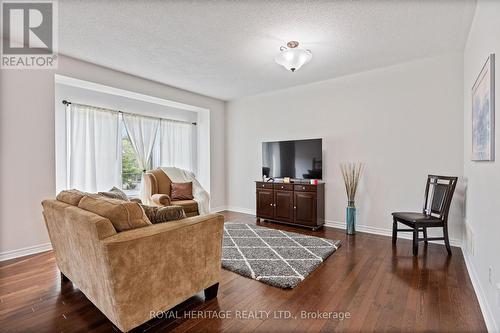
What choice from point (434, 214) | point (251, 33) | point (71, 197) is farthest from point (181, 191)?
point (434, 214)

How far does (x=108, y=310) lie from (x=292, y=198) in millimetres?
3285

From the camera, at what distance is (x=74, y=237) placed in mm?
1778

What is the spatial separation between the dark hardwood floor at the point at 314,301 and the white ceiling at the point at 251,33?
2.59 metres

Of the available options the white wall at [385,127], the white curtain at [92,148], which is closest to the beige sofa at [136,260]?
the white curtain at [92,148]

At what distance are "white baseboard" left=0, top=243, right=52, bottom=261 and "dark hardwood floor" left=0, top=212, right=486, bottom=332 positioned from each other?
0.12m

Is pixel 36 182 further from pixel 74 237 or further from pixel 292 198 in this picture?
pixel 292 198

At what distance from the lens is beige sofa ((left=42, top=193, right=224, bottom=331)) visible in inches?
58.3

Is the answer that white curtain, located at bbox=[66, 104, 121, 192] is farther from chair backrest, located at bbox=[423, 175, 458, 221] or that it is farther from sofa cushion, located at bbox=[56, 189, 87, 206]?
chair backrest, located at bbox=[423, 175, 458, 221]

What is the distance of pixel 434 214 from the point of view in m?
3.28

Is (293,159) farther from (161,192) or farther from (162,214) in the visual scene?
(162,214)

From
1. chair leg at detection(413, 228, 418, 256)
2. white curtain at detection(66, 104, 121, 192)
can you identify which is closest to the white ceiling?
white curtain at detection(66, 104, 121, 192)

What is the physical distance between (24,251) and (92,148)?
1774mm

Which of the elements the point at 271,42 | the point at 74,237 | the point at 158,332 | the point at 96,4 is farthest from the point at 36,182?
the point at 271,42

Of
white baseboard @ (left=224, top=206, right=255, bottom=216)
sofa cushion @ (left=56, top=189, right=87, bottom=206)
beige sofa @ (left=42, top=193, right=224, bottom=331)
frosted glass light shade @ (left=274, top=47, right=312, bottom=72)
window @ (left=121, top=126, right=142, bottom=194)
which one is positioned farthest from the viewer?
white baseboard @ (left=224, top=206, right=255, bottom=216)
